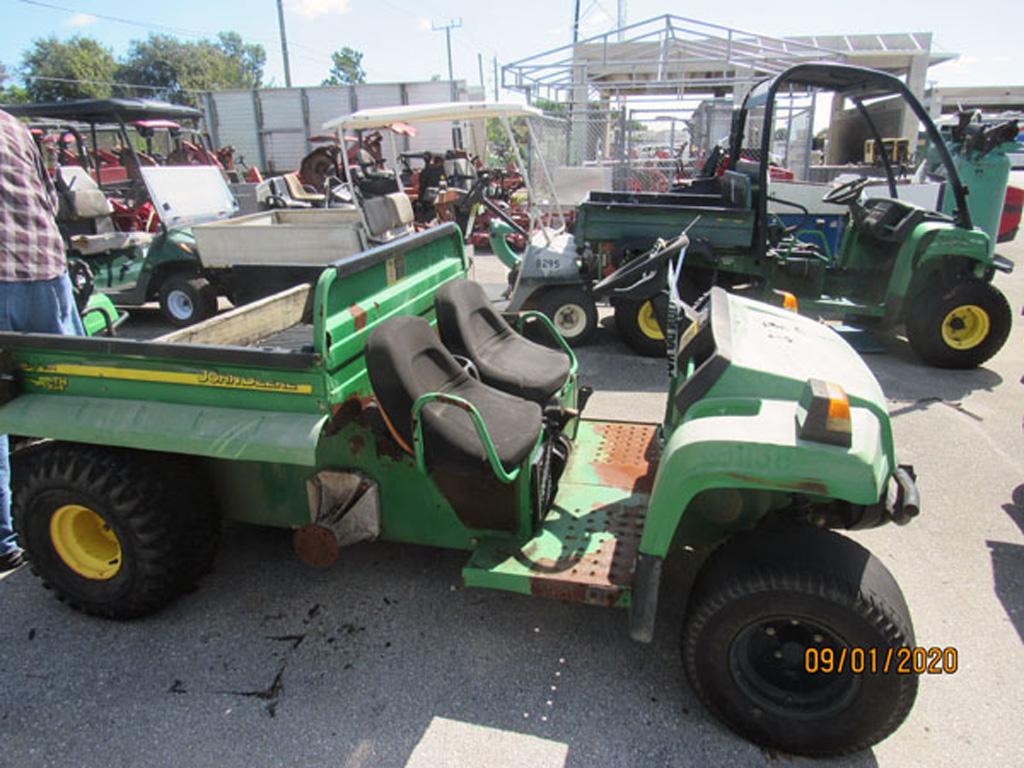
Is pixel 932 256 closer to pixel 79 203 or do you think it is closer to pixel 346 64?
pixel 79 203

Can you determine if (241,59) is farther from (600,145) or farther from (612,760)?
(612,760)

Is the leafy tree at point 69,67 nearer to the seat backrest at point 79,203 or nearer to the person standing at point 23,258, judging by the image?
the seat backrest at point 79,203

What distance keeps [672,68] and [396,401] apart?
14784 mm

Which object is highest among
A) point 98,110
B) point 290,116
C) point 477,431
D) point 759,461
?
point 290,116

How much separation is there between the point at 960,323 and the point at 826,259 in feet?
3.95

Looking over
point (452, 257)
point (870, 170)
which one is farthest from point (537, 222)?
point (870, 170)

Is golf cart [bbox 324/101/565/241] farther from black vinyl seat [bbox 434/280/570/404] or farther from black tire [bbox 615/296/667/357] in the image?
black vinyl seat [bbox 434/280/570/404]

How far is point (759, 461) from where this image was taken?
1.93m

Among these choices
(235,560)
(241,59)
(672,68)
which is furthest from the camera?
(241,59)

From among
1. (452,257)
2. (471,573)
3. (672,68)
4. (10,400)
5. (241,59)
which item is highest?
(241,59)

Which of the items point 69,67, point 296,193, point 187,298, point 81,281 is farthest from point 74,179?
point 69,67

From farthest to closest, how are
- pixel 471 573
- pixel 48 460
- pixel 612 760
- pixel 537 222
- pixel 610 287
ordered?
pixel 537 222
pixel 610 287
pixel 48 460
pixel 471 573
pixel 612 760

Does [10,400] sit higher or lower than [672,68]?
lower

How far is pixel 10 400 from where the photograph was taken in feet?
8.86
